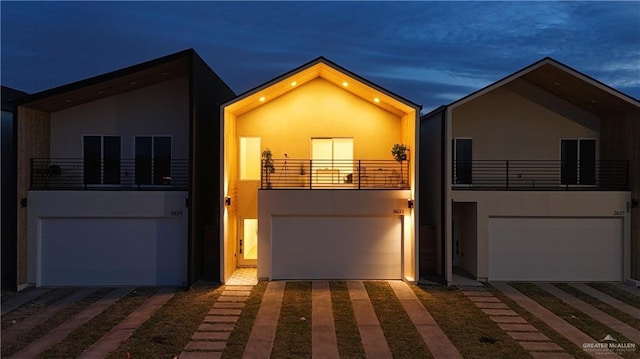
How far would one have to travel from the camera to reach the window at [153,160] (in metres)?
13.0

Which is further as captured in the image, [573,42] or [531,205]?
[573,42]

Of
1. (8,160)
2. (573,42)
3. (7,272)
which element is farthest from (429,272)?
(573,42)

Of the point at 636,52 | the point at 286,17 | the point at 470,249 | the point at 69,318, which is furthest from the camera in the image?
the point at 286,17

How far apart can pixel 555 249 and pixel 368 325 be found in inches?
288

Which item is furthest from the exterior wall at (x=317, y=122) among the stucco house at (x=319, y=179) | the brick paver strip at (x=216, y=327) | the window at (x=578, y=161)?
the brick paver strip at (x=216, y=327)

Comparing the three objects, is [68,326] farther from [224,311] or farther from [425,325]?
[425,325]

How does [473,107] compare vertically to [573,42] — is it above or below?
below

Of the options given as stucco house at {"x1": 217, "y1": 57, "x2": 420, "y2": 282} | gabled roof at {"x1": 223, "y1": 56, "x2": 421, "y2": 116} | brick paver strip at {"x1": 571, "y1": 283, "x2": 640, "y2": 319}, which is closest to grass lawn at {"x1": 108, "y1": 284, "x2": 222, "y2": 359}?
stucco house at {"x1": 217, "y1": 57, "x2": 420, "y2": 282}

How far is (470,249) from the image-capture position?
13055 mm

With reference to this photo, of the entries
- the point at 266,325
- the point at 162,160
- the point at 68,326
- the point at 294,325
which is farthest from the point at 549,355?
the point at 162,160

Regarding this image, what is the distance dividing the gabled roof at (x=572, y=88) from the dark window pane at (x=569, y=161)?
1.26 metres

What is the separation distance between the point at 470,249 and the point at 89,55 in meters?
30.0

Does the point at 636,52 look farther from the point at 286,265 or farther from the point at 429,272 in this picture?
the point at 286,265

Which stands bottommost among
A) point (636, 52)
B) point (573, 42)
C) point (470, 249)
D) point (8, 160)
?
point (470, 249)
